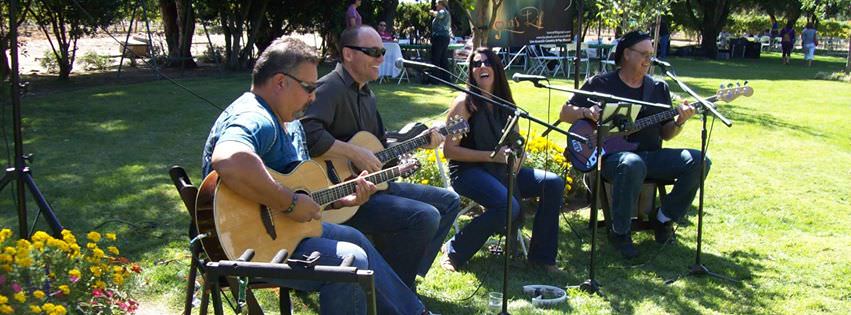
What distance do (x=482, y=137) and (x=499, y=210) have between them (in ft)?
1.72

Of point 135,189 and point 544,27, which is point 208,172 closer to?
point 135,189

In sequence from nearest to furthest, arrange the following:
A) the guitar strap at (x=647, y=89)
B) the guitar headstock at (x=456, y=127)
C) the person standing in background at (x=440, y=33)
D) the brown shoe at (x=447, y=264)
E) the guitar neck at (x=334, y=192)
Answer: the guitar neck at (x=334, y=192) → the guitar headstock at (x=456, y=127) → the brown shoe at (x=447, y=264) → the guitar strap at (x=647, y=89) → the person standing in background at (x=440, y=33)

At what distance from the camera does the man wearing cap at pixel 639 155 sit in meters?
4.96

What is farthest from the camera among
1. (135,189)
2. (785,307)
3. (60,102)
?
(60,102)

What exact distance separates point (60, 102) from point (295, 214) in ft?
30.8

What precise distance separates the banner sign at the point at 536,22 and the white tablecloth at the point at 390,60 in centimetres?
239

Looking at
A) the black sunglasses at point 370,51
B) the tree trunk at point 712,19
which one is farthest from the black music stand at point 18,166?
the tree trunk at point 712,19

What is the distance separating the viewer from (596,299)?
168 inches

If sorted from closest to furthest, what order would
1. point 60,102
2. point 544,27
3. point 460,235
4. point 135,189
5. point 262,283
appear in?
point 262,283, point 460,235, point 135,189, point 60,102, point 544,27

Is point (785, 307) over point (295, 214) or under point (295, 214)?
under

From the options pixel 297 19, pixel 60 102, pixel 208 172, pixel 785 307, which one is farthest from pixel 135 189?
pixel 297 19

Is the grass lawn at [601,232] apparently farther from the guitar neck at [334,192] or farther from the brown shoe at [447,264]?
the guitar neck at [334,192]

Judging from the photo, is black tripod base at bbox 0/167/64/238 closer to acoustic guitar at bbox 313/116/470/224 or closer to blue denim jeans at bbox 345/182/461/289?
acoustic guitar at bbox 313/116/470/224

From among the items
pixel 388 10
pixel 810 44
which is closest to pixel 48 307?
pixel 388 10
